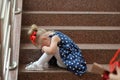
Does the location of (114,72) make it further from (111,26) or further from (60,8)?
(60,8)

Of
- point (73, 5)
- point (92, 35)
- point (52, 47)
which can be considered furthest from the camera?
point (73, 5)

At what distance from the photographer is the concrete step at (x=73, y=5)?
2988 millimetres

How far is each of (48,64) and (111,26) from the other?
89 centimetres

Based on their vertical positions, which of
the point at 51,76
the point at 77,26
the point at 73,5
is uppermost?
the point at 73,5

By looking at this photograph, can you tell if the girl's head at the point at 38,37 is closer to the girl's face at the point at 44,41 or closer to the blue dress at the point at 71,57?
the girl's face at the point at 44,41

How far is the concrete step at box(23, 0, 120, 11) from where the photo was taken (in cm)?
299

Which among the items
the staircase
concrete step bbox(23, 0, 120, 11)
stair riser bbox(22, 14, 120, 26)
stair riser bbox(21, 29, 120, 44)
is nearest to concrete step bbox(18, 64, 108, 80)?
the staircase

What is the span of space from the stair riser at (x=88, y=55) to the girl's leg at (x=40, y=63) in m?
0.16

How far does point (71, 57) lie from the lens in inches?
90.7

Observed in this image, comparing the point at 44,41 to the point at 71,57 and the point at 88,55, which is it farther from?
the point at 88,55

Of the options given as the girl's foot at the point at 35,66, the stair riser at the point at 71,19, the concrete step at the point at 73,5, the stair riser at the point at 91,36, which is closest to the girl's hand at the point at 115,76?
the girl's foot at the point at 35,66

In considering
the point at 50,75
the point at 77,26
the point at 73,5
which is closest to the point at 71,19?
the point at 77,26

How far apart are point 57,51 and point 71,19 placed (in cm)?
67

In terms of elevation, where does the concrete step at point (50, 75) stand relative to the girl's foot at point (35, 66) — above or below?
below
